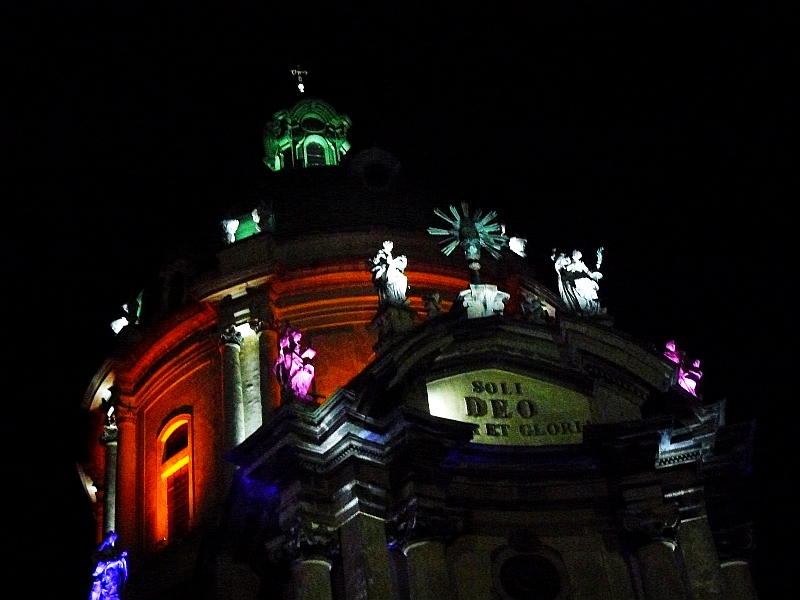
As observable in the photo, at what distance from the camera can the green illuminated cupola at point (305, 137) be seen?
35.0 metres

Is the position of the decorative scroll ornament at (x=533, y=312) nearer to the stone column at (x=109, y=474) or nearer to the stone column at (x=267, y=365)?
the stone column at (x=267, y=365)

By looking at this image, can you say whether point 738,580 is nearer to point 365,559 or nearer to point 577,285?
point 577,285

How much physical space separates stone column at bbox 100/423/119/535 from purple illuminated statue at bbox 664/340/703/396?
12747 mm

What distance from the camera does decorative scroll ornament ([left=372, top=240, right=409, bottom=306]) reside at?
22281 mm

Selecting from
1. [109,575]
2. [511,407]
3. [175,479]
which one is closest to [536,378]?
[511,407]

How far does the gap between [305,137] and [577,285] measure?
13.7 metres

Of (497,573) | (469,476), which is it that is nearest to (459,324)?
(469,476)

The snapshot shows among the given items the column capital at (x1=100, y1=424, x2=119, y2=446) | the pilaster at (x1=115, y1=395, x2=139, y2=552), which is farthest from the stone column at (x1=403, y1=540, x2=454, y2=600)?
the column capital at (x1=100, y1=424, x2=119, y2=446)

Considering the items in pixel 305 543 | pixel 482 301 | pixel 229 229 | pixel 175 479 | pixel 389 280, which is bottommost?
pixel 305 543

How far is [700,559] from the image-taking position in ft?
65.8

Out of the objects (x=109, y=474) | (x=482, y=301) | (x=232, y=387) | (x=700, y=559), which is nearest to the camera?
(x=700, y=559)

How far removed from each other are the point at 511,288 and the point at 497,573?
9414mm

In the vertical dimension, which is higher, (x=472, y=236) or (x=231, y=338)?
(x=472, y=236)

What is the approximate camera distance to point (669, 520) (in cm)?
2020
